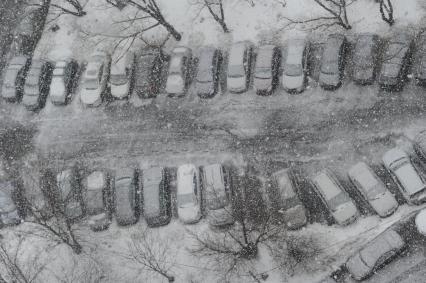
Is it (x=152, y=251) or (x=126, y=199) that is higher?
(x=126, y=199)

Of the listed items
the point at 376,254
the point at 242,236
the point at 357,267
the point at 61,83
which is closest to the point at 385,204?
the point at 376,254

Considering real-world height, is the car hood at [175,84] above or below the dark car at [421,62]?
below

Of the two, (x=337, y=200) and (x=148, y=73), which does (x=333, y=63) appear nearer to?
(x=337, y=200)

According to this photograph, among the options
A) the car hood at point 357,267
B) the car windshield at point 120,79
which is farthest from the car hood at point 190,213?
the car windshield at point 120,79

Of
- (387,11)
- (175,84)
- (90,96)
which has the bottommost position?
(90,96)

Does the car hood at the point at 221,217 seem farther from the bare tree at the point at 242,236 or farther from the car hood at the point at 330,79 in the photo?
the car hood at the point at 330,79

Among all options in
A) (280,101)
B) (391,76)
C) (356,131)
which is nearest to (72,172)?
(280,101)

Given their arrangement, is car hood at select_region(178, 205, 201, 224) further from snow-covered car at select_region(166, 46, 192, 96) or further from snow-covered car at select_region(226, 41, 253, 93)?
snow-covered car at select_region(226, 41, 253, 93)

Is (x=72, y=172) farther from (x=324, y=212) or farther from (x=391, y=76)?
(x=391, y=76)
